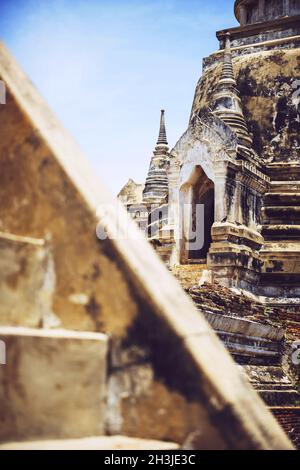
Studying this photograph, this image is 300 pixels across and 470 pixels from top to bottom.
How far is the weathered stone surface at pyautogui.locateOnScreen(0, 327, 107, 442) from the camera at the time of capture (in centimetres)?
189

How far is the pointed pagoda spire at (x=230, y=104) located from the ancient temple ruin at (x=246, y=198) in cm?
2

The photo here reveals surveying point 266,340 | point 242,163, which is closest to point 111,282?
point 266,340

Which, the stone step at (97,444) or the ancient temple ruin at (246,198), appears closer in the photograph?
the stone step at (97,444)

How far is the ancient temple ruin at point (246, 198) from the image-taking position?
10306 mm

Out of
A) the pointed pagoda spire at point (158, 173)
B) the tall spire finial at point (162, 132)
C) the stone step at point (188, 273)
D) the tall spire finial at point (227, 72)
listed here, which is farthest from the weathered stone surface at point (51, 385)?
the tall spire finial at point (162, 132)

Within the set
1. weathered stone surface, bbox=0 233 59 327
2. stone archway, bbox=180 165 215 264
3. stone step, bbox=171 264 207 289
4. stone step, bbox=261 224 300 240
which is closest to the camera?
weathered stone surface, bbox=0 233 59 327

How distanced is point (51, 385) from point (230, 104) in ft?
41.1

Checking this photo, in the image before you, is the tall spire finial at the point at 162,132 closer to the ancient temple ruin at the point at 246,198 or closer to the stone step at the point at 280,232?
the ancient temple ruin at the point at 246,198

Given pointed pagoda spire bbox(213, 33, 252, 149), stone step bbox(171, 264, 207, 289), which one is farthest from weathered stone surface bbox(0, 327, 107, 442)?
pointed pagoda spire bbox(213, 33, 252, 149)

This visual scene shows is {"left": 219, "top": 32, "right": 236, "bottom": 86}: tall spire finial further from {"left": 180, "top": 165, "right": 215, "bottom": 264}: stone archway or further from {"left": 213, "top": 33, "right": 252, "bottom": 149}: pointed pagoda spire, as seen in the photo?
{"left": 180, "top": 165, "right": 215, "bottom": 264}: stone archway

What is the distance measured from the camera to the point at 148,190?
17859 mm

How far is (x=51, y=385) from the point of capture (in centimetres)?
192

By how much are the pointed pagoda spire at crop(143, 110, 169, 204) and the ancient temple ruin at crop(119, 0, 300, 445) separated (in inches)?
104

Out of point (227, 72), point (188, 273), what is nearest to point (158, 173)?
point (227, 72)
